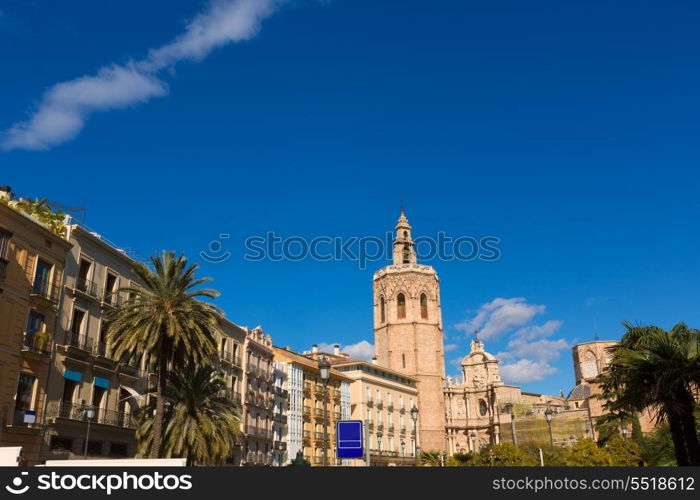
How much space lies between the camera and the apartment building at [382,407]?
79.8 meters

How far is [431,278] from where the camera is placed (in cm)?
10500

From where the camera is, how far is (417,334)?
101m

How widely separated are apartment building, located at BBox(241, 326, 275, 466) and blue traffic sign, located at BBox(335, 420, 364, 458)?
38.4 metres

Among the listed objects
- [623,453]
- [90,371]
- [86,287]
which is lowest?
[623,453]

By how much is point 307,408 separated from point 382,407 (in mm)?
18877

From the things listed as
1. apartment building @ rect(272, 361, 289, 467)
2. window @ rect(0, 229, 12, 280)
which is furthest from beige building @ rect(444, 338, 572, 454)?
window @ rect(0, 229, 12, 280)

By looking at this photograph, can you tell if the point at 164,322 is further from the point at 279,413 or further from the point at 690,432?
the point at 279,413

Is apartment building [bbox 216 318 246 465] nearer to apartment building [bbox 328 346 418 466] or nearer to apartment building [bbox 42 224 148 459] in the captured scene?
apartment building [bbox 42 224 148 459]

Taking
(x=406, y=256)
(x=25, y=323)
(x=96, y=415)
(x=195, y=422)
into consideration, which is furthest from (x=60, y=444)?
(x=406, y=256)

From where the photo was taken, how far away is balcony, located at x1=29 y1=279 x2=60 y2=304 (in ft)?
97.0

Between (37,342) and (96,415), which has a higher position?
(37,342)
